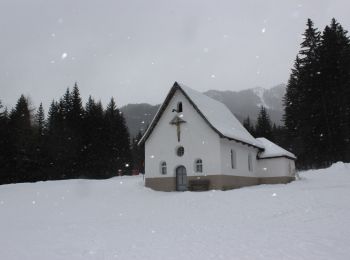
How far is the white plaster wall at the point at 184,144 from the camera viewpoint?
28578mm

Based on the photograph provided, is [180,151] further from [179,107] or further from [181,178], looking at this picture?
[179,107]

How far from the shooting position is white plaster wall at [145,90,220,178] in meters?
28.6

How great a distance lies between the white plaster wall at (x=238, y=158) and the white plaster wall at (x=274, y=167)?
83 centimetres

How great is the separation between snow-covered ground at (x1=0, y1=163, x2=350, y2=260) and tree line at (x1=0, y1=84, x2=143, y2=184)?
25.5 m

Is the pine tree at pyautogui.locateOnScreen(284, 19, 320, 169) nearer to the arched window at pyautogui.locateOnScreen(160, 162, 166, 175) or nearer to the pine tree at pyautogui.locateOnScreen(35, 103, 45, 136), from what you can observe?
the arched window at pyautogui.locateOnScreen(160, 162, 166, 175)

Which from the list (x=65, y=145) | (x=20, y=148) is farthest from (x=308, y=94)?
(x=20, y=148)

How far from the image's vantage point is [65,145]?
55.4 m

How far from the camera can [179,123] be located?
2997cm

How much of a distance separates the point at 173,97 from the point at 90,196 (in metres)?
10.3

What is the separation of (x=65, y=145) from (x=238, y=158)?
31991 millimetres

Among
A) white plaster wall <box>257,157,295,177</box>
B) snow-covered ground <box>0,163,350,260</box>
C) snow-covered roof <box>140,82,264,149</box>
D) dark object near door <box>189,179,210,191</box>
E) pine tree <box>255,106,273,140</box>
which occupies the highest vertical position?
pine tree <box>255,106,273,140</box>

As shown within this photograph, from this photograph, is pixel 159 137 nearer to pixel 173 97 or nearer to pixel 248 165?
pixel 173 97

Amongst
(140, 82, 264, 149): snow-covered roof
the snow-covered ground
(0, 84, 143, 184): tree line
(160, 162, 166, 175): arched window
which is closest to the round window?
(160, 162, 166, 175): arched window

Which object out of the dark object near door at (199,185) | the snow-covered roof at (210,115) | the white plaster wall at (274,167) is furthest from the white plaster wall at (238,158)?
the dark object near door at (199,185)
